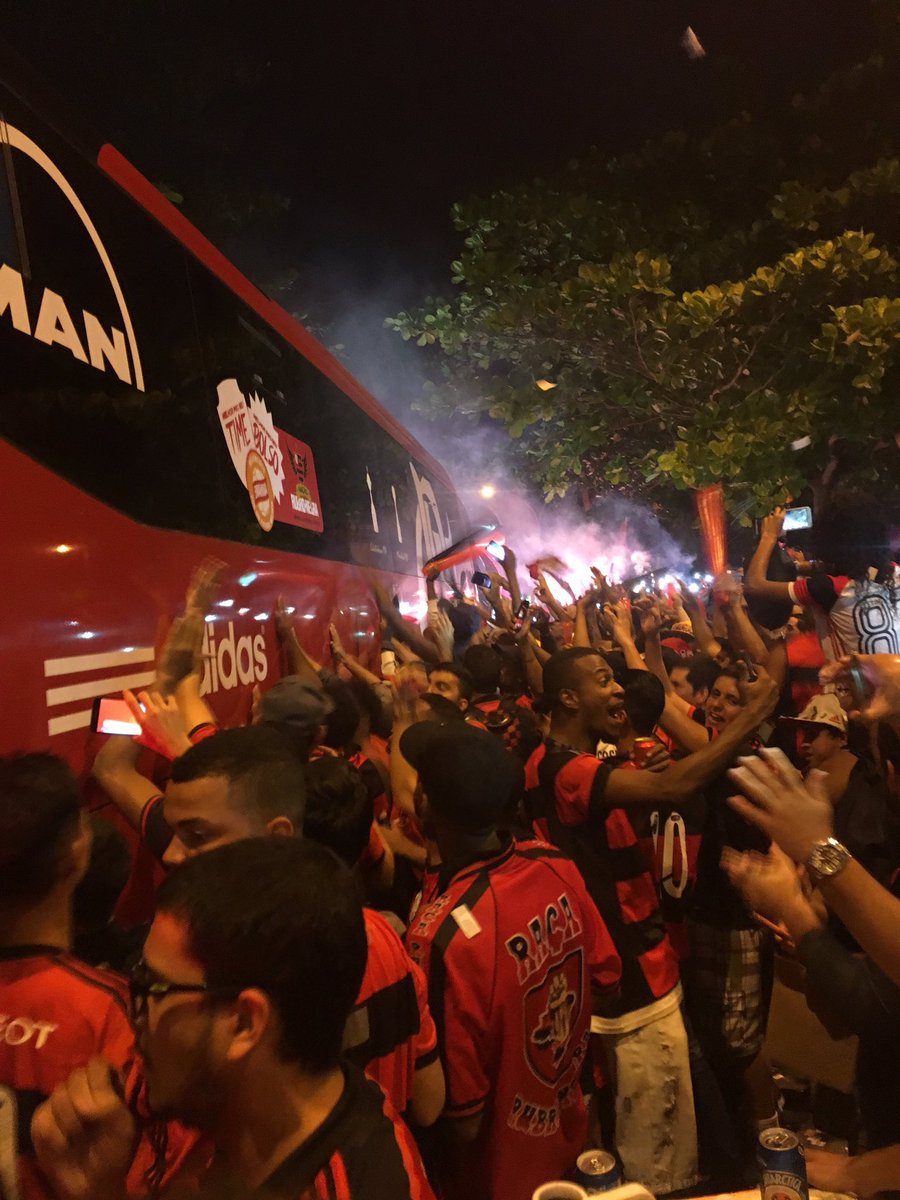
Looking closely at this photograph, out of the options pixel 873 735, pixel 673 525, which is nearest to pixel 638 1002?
pixel 873 735

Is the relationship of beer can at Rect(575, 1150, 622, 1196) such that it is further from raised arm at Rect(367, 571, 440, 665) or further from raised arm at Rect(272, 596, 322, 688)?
raised arm at Rect(367, 571, 440, 665)

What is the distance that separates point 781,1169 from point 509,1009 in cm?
75

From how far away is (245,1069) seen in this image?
118 cm

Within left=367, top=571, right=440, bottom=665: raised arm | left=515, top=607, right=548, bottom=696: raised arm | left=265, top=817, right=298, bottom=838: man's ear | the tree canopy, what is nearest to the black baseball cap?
left=265, top=817, right=298, bottom=838: man's ear

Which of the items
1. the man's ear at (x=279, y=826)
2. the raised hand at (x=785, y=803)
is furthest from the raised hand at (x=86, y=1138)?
the raised hand at (x=785, y=803)

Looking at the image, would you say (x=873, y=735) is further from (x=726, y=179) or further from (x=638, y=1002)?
(x=726, y=179)

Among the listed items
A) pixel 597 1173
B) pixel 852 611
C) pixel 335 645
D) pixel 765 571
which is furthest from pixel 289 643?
pixel 852 611

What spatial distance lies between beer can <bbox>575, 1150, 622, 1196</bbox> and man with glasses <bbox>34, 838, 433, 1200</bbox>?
0.64 meters

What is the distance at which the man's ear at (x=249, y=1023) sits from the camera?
1.19 meters

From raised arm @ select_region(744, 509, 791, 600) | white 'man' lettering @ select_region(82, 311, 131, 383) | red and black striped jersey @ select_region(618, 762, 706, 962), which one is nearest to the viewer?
white 'man' lettering @ select_region(82, 311, 131, 383)

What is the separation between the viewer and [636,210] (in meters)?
10.2

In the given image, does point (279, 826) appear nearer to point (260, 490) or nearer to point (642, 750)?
point (642, 750)

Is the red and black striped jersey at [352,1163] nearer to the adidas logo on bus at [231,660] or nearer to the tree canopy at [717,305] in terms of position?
the adidas logo on bus at [231,660]

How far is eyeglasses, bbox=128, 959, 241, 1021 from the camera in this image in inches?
47.4
